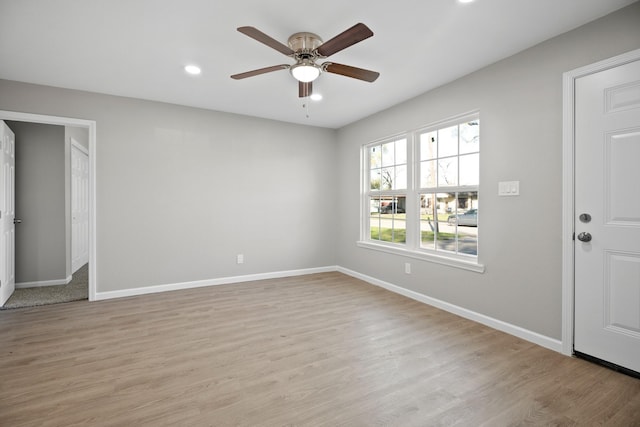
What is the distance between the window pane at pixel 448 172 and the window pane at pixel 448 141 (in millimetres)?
81

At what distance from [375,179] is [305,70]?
2562mm

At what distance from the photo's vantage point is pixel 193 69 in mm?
3076

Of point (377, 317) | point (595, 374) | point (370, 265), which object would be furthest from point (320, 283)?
point (595, 374)

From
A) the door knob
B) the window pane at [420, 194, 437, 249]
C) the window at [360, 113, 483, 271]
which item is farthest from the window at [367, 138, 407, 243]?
the door knob

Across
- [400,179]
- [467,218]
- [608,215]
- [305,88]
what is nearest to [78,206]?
[305,88]

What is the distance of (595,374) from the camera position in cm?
212

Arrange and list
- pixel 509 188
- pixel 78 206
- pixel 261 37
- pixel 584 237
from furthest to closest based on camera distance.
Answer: pixel 78 206
pixel 509 188
pixel 584 237
pixel 261 37

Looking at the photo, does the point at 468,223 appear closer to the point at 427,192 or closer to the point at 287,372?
the point at 427,192

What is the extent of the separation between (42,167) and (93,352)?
3.39 meters

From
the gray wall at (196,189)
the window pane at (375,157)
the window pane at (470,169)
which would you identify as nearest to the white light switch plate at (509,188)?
the window pane at (470,169)

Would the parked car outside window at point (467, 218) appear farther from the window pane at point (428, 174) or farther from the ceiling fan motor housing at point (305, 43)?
the ceiling fan motor housing at point (305, 43)

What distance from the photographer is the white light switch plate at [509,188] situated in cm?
275

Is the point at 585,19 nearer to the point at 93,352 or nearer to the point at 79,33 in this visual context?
the point at 79,33

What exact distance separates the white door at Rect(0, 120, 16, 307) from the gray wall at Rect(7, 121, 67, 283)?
16 cm
